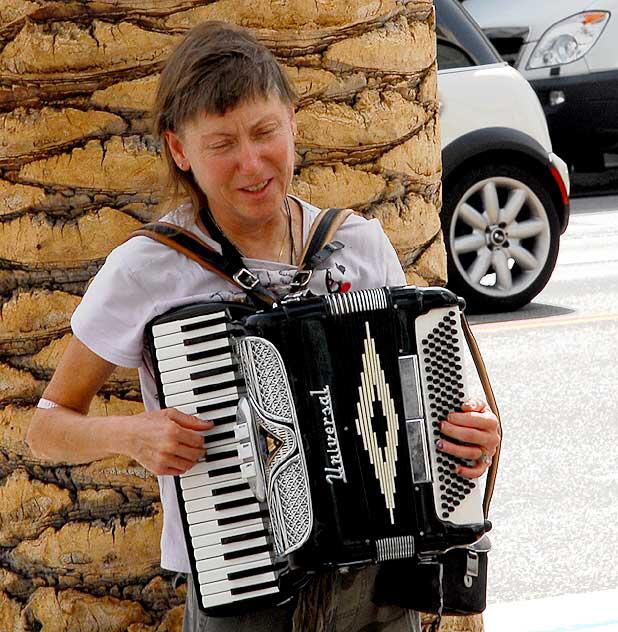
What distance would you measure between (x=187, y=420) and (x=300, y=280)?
336mm

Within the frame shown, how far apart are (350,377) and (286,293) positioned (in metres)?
0.21

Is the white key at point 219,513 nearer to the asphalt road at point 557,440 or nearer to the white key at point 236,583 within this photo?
the white key at point 236,583

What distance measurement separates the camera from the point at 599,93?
12.9 m

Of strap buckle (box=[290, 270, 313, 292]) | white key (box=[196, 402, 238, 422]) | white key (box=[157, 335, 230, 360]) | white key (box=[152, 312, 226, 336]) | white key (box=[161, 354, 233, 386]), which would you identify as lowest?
white key (box=[196, 402, 238, 422])

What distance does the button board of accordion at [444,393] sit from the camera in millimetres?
2324

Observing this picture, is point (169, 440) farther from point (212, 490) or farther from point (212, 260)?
point (212, 260)

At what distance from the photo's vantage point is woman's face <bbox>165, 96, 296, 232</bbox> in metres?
2.35

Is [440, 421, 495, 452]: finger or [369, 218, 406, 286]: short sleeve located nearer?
[440, 421, 495, 452]: finger

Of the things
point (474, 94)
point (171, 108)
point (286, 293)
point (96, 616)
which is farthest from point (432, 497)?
point (474, 94)

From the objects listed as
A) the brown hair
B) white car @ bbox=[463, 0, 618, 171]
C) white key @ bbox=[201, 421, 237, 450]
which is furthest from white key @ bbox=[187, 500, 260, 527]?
white car @ bbox=[463, 0, 618, 171]

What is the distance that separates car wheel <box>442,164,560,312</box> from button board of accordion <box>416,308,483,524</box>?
5507 mm

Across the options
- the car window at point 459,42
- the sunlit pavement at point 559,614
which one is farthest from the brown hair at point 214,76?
the car window at point 459,42

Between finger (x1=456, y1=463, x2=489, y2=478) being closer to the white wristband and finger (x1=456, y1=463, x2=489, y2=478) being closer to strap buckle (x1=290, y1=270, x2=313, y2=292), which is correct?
strap buckle (x1=290, y1=270, x2=313, y2=292)

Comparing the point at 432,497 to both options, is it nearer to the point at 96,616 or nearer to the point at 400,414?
the point at 400,414
